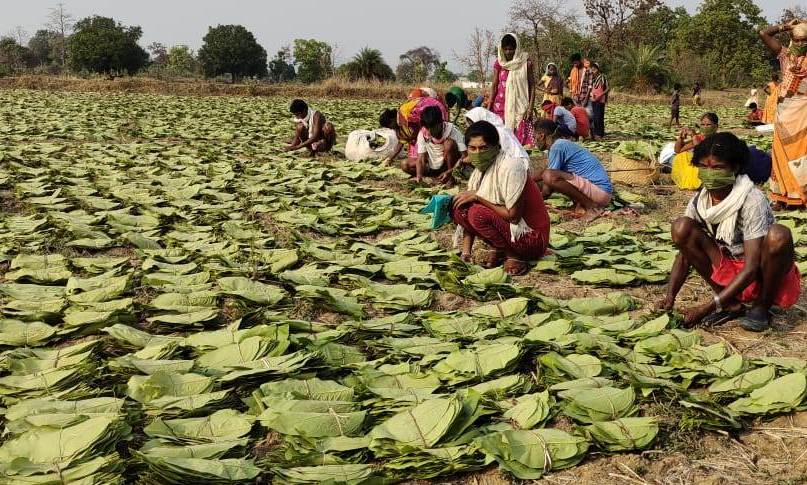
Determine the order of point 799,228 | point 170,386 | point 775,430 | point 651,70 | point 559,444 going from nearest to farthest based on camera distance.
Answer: point 559,444 < point 775,430 < point 170,386 < point 799,228 < point 651,70

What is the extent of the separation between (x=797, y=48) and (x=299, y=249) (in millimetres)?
3922

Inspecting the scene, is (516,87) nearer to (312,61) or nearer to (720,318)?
(720,318)

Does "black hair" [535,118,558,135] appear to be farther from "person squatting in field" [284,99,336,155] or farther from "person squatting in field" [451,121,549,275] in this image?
"person squatting in field" [284,99,336,155]

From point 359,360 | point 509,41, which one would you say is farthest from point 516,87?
point 359,360

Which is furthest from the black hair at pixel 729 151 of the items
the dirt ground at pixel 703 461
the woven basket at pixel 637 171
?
the woven basket at pixel 637 171

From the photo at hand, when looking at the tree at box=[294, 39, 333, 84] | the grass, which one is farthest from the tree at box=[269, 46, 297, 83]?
the grass

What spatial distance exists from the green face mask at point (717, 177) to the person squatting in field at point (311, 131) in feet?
19.0

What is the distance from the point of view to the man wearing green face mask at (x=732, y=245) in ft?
8.86

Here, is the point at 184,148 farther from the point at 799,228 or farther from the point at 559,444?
the point at 559,444

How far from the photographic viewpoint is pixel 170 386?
217 cm

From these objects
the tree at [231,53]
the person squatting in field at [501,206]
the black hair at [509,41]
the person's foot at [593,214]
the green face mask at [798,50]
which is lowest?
the person's foot at [593,214]

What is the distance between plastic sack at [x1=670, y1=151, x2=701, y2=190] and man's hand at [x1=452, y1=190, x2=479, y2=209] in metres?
3.18

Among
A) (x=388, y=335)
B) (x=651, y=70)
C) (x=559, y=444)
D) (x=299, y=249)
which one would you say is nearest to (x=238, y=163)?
(x=299, y=249)

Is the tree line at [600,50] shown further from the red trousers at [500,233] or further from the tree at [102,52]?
the red trousers at [500,233]
